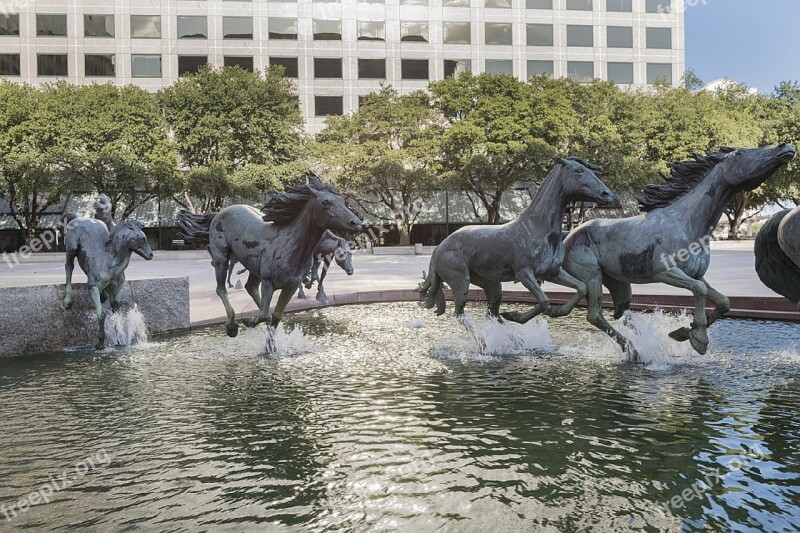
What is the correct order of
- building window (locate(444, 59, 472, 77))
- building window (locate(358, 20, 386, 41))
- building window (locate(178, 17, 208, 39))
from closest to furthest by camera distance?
building window (locate(178, 17, 208, 39)), building window (locate(358, 20, 386, 41)), building window (locate(444, 59, 472, 77))

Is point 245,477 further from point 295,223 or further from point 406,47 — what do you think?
point 406,47

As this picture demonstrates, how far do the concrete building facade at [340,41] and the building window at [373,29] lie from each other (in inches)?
5.3

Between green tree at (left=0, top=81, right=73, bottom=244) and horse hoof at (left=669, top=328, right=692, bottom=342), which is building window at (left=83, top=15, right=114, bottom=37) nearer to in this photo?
green tree at (left=0, top=81, right=73, bottom=244)

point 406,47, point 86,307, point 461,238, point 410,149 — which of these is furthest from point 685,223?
point 406,47

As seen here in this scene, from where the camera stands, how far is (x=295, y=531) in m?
3.46

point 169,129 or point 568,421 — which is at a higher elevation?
point 169,129

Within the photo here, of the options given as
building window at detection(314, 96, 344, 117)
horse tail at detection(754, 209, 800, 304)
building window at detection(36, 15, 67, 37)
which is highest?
building window at detection(36, 15, 67, 37)

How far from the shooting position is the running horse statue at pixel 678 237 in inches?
299

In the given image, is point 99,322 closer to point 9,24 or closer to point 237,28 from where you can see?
point 237,28

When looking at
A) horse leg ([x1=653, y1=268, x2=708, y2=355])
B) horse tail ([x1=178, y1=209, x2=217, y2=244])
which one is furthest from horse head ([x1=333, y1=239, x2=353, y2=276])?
horse leg ([x1=653, y1=268, x2=708, y2=355])

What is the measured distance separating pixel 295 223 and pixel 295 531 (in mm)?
6102

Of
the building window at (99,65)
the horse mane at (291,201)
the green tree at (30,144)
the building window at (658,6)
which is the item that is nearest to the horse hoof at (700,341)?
the horse mane at (291,201)

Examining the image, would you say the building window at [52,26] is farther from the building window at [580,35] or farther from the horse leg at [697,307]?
the horse leg at [697,307]

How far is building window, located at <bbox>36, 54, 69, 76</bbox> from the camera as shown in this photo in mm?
58719
